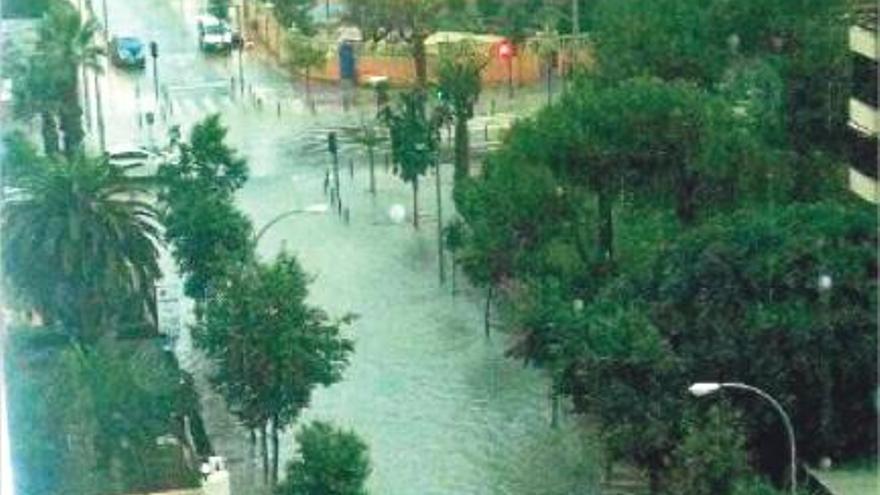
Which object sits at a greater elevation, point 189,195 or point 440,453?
point 189,195

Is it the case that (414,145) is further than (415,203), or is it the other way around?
(414,145)

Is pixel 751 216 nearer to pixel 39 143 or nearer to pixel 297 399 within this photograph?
pixel 297 399

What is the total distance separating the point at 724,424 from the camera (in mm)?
4043

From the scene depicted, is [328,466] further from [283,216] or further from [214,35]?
[214,35]

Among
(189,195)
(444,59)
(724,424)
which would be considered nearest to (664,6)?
(444,59)

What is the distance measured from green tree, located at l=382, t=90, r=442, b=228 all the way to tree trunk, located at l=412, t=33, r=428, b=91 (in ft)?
3.49

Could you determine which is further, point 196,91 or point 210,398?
point 196,91

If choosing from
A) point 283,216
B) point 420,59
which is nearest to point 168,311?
point 283,216

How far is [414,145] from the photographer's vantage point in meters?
6.88

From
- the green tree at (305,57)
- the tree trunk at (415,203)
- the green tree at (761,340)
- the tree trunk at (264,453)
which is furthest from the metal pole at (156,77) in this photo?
the green tree at (761,340)

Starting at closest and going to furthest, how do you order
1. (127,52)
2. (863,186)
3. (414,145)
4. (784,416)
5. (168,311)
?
1. (784,416)
2. (863,186)
3. (168,311)
4. (414,145)
5. (127,52)

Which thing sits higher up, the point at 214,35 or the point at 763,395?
the point at 214,35

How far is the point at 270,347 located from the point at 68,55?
9.60ft

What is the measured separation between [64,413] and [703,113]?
6.18ft
